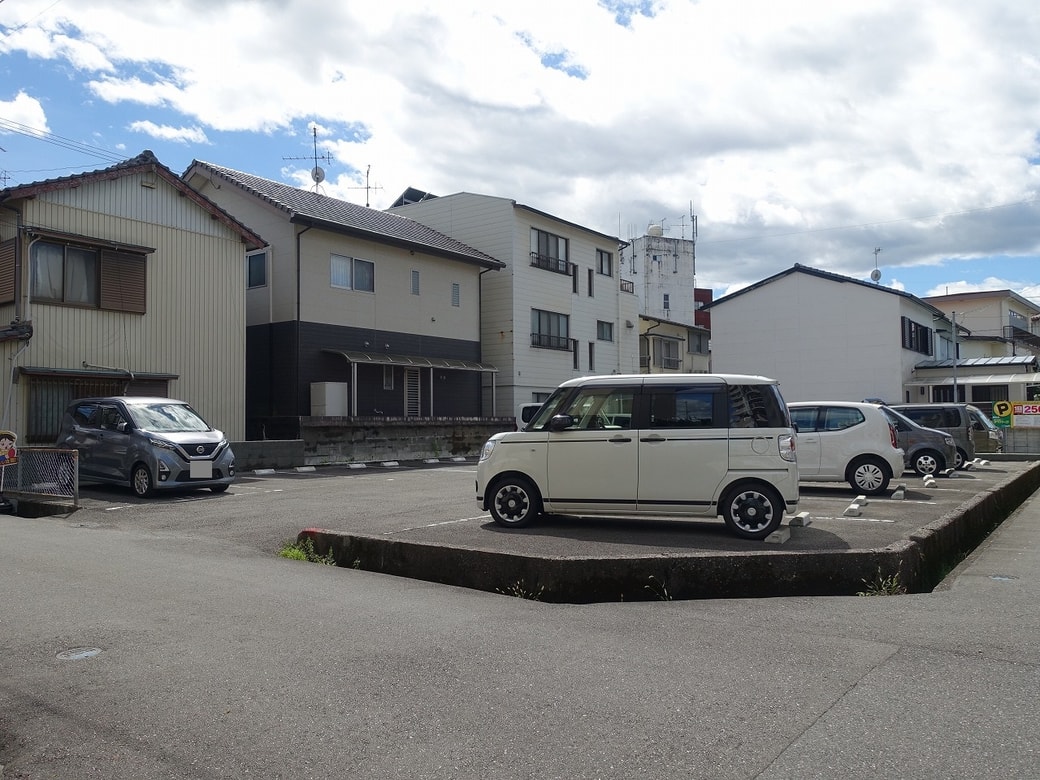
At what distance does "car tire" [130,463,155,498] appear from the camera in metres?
13.9

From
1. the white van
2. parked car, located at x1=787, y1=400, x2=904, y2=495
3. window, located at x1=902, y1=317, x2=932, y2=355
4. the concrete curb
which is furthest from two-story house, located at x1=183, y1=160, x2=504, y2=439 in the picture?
window, located at x1=902, y1=317, x2=932, y2=355

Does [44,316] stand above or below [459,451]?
Result: above

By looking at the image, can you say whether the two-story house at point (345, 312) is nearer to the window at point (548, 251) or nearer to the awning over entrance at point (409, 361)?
the awning over entrance at point (409, 361)

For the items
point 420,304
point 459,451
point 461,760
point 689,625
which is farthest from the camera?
point 420,304

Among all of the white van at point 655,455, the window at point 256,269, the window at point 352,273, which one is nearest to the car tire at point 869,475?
the white van at point 655,455

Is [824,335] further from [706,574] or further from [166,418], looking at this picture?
[706,574]

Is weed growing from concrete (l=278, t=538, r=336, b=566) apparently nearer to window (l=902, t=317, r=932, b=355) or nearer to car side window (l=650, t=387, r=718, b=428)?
car side window (l=650, t=387, r=718, b=428)

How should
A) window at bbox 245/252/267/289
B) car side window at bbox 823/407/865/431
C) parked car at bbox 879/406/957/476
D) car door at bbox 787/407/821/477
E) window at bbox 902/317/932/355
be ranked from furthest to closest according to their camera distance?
1. window at bbox 902/317/932/355
2. window at bbox 245/252/267/289
3. parked car at bbox 879/406/957/476
4. car door at bbox 787/407/821/477
5. car side window at bbox 823/407/865/431

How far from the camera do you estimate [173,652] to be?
5129 millimetres

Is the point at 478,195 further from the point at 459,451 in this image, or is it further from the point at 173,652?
the point at 173,652

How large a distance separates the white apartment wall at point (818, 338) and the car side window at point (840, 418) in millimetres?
25691

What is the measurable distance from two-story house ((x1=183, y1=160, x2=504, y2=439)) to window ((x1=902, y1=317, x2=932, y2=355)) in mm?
19407

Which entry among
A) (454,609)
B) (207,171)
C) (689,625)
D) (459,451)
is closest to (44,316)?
(207,171)

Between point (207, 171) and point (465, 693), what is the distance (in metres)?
24.8
